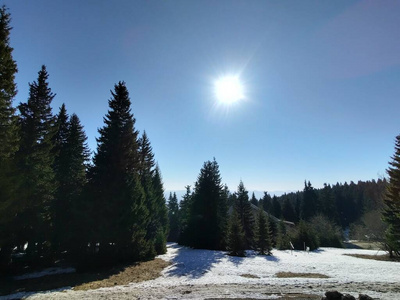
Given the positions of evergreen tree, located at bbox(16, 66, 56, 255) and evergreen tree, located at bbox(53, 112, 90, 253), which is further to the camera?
evergreen tree, located at bbox(53, 112, 90, 253)

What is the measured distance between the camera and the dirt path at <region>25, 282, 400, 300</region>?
400 inches

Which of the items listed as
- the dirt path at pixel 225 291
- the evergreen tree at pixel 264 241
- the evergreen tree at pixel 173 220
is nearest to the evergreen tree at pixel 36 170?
the dirt path at pixel 225 291

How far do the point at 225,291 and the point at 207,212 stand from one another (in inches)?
825

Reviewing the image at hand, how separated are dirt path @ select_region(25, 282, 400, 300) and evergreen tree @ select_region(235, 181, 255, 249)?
26141 millimetres

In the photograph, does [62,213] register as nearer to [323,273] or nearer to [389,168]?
[323,273]

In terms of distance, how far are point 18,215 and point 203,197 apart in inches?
815

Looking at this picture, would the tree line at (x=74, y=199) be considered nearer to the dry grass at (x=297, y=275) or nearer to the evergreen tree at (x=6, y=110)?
the evergreen tree at (x=6, y=110)

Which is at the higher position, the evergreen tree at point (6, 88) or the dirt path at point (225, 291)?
the evergreen tree at point (6, 88)

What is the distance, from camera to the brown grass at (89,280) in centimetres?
1249

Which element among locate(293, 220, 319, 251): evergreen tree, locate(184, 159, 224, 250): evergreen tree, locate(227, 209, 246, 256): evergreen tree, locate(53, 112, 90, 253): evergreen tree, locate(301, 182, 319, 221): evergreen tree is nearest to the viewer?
locate(53, 112, 90, 253): evergreen tree

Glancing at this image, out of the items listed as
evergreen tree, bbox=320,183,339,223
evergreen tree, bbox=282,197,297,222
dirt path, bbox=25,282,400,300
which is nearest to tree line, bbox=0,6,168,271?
dirt path, bbox=25,282,400,300

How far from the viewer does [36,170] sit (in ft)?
60.7

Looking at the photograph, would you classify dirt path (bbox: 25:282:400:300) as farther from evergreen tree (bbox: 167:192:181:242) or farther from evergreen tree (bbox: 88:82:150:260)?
evergreen tree (bbox: 167:192:181:242)

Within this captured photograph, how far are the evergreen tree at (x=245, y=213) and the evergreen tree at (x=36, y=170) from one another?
2854 cm
